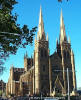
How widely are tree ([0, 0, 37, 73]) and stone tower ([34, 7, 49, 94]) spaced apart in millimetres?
55601

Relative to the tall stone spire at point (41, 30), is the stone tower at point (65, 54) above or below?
below

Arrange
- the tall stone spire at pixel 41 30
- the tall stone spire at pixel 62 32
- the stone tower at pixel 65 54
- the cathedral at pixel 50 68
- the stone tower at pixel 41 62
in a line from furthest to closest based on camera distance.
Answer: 1. the tall stone spire at pixel 62 32
2. the tall stone spire at pixel 41 30
3. the stone tower at pixel 65 54
4. the cathedral at pixel 50 68
5. the stone tower at pixel 41 62

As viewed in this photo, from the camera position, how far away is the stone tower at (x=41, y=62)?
7612 centimetres

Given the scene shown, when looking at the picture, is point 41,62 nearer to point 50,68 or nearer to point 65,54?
point 50,68

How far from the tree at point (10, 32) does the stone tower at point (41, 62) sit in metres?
55.6

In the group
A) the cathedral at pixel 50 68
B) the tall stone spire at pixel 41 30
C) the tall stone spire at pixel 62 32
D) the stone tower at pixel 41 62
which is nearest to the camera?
the stone tower at pixel 41 62

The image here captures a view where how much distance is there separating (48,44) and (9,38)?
209 feet

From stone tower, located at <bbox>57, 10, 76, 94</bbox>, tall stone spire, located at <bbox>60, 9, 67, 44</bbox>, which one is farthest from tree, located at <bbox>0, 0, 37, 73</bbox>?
tall stone spire, located at <bbox>60, 9, 67, 44</bbox>

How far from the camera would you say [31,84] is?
8088 cm

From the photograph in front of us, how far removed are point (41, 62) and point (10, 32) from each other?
60.3m

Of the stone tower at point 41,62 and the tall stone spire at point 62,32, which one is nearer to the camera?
the stone tower at point 41,62

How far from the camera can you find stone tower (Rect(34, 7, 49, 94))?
7612cm

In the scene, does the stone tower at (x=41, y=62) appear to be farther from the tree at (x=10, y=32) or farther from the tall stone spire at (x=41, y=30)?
the tree at (x=10, y=32)

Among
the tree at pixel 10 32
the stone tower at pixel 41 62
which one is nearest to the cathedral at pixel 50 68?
the stone tower at pixel 41 62
